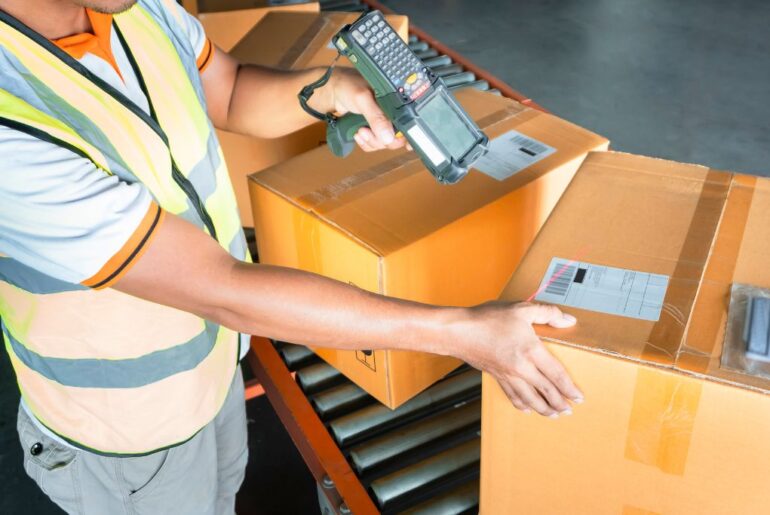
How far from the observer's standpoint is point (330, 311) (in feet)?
2.92

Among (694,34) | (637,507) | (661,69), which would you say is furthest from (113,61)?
(694,34)

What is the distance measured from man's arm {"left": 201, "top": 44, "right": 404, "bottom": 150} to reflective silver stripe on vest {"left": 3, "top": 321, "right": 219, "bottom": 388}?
0.45 m

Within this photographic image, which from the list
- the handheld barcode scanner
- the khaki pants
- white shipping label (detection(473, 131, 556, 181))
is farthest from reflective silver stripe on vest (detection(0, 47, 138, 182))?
white shipping label (detection(473, 131, 556, 181))

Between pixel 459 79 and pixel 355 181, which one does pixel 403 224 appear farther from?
pixel 459 79

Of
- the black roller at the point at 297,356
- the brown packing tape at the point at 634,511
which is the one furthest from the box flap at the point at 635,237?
the black roller at the point at 297,356

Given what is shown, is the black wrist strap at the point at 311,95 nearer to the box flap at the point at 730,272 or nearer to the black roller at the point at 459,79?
the box flap at the point at 730,272

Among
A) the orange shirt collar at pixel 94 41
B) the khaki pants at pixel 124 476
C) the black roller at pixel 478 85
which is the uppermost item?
the orange shirt collar at pixel 94 41

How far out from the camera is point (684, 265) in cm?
98

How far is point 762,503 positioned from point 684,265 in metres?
0.31

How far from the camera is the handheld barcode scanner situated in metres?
1.10

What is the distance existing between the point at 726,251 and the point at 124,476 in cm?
97

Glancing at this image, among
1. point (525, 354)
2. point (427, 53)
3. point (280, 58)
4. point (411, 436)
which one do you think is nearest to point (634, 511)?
point (525, 354)

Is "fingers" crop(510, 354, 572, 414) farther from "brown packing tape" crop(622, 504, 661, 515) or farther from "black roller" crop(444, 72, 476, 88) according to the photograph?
"black roller" crop(444, 72, 476, 88)

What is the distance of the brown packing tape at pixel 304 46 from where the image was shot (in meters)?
1.89
